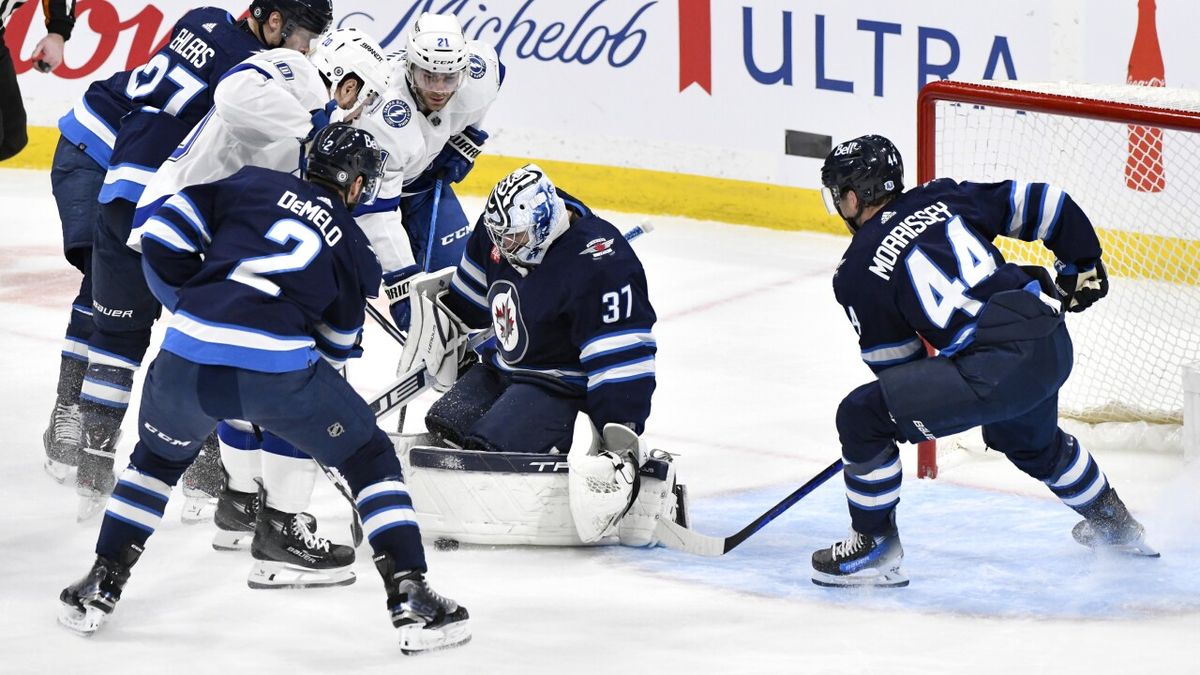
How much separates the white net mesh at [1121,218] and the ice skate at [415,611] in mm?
1798

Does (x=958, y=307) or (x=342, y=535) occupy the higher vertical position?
(x=958, y=307)

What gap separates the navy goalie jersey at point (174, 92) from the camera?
4051 millimetres

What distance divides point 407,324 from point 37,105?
3816 mm

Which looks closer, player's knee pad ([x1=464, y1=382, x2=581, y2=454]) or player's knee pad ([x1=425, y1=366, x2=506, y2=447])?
player's knee pad ([x1=464, y1=382, x2=581, y2=454])

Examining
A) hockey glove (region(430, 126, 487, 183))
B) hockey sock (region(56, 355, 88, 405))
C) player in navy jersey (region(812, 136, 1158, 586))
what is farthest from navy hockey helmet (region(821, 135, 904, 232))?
hockey sock (region(56, 355, 88, 405))

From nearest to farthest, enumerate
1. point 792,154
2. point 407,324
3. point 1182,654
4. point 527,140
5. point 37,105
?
1. point 1182,654
2. point 407,324
3. point 792,154
4. point 527,140
5. point 37,105

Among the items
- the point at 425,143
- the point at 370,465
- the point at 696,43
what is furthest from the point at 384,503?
the point at 696,43

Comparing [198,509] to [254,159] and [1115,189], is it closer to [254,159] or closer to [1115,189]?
[254,159]

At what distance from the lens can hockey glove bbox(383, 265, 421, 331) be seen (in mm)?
4324

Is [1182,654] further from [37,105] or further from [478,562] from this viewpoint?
[37,105]

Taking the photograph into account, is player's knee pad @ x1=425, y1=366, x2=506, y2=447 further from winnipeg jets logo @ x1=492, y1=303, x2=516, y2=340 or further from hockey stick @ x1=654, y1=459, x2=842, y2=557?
hockey stick @ x1=654, y1=459, x2=842, y2=557

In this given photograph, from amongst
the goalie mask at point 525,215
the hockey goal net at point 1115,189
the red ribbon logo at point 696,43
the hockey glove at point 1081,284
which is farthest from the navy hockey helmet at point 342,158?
the red ribbon logo at point 696,43

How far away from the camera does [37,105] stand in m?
7.60

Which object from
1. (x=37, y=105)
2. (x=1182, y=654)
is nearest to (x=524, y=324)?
(x=1182, y=654)
